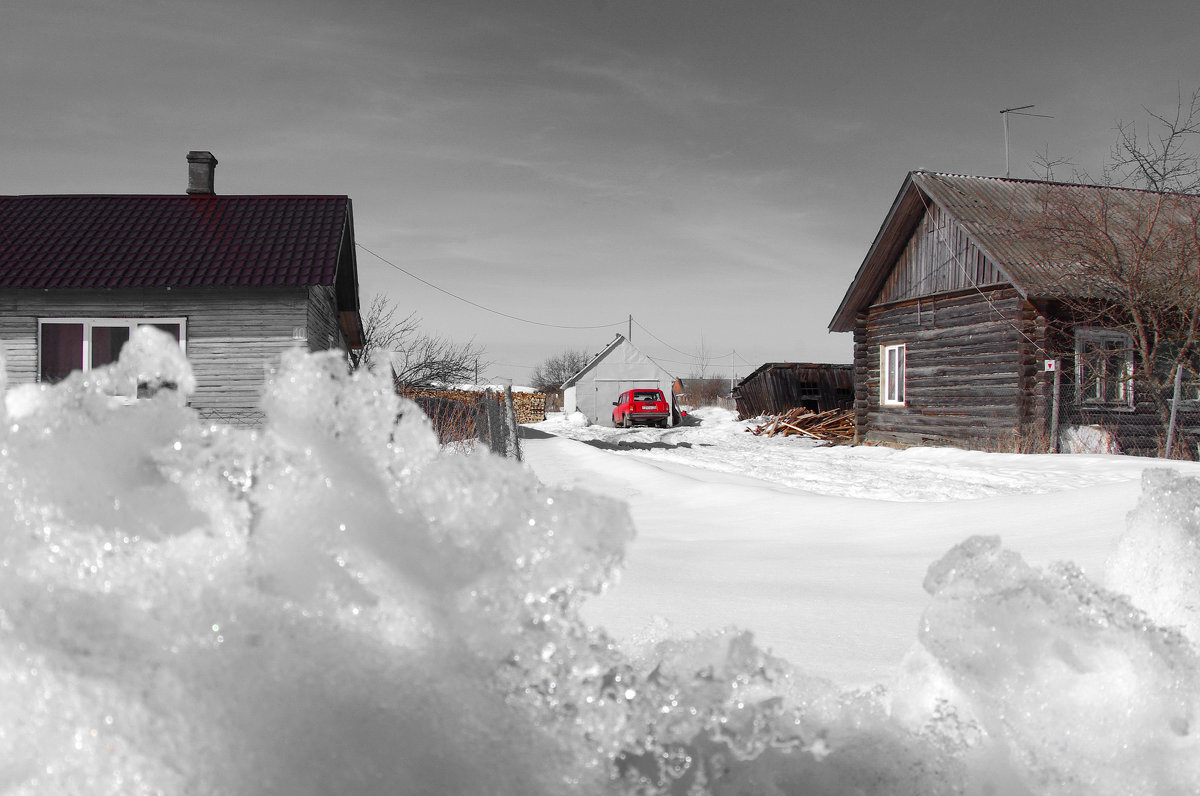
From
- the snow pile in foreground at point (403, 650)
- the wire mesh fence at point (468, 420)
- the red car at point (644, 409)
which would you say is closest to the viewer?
the snow pile in foreground at point (403, 650)

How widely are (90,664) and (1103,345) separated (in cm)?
1555

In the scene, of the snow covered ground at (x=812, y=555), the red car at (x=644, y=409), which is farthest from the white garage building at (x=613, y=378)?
the snow covered ground at (x=812, y=555)

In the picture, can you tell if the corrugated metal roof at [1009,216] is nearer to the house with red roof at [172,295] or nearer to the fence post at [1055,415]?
the fence post at [1055,415]

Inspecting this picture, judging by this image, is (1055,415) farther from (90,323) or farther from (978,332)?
(90,323)

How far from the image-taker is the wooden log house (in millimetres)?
13023

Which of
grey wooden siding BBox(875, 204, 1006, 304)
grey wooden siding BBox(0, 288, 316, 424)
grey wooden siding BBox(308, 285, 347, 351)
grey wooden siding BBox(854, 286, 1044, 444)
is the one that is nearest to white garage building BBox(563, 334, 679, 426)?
grey wooden siding BBox(308, 285, 347, 351)

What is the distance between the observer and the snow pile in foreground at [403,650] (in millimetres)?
545

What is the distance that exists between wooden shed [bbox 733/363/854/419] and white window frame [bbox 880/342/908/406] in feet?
28.7

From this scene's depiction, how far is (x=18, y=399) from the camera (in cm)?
65

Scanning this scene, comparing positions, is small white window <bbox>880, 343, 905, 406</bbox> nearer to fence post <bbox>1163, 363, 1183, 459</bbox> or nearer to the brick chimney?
fence post <bbox>1163, 363, 1183, 459</bbox>

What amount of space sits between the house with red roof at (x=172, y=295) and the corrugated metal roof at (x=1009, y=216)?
10.6 metres

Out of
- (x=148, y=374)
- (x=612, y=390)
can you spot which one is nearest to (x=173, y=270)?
(x=148, y=374)

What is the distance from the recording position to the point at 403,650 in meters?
0.61

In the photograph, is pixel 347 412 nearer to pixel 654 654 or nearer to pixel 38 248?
pixel 654 654
